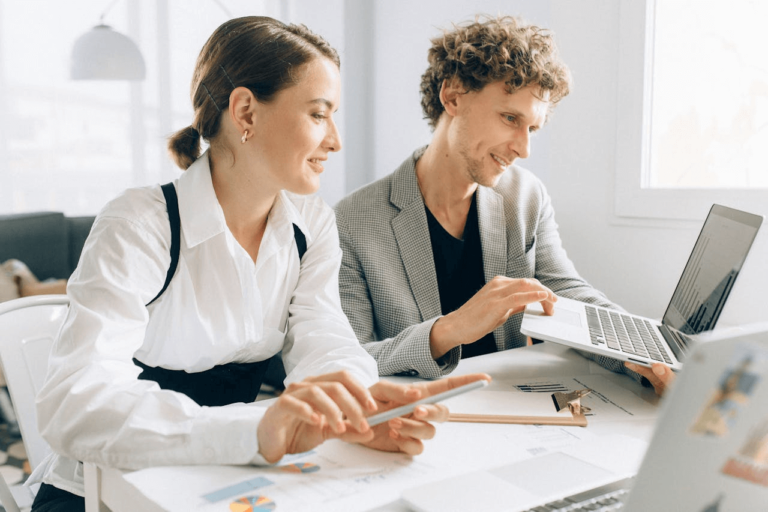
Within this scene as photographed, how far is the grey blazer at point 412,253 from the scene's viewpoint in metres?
1.62

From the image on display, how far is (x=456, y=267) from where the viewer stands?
1791 mm

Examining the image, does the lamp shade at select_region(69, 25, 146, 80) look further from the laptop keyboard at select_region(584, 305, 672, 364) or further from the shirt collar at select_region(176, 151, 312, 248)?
the laptop keyboard at select_region(584, 305, 672, 364)

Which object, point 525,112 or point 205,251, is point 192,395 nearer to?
point 205,251

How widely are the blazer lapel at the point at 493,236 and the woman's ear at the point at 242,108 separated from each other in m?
0.77

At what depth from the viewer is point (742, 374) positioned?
39cm

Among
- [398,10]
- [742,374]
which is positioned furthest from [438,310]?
[398,10]

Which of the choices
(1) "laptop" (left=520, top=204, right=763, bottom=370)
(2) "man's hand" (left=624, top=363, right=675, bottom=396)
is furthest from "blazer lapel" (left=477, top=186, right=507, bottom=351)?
(2) "man's hand" (left=624, top=363, right=675, bottom=396)

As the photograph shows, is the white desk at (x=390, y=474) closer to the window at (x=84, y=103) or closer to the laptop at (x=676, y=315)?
the laptop at (x=676, y=315)

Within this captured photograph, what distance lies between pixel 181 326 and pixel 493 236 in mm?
920

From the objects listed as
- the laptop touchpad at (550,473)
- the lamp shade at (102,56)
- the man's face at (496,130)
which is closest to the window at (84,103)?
the lamp shade at (102,56)

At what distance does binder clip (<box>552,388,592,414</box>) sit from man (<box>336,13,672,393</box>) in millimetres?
467

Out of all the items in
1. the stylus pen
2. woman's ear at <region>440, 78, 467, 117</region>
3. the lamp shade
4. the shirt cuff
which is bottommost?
the shirt cuff

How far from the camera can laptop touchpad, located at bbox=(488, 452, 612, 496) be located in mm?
742

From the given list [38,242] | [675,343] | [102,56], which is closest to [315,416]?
[675,343]
